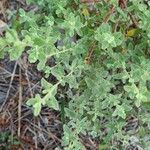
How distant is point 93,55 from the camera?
1540 millimetres

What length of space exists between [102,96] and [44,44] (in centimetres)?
34

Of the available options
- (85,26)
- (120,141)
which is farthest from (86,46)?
(120,141)

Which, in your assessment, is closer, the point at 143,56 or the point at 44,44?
the point at 44,44

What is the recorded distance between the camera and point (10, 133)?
2.12 metres

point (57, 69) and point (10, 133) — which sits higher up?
point (57, 69)

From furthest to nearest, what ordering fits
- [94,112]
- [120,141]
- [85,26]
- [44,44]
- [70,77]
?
[120,141]
[94,112]
[85,26]
[70,77]
[44,44]

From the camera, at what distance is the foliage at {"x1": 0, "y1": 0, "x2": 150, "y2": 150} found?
1335mm

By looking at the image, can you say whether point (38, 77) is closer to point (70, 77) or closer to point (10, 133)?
point (10, 133)

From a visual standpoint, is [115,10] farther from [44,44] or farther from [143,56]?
[44,44]

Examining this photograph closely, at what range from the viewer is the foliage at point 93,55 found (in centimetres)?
133

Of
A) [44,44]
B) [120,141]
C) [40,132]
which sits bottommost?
[120,141]

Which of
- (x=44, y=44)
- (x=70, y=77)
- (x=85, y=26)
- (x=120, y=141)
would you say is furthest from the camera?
(x=120, y=141)

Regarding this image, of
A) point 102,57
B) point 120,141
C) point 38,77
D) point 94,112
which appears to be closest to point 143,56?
point 102,57

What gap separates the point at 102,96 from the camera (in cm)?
152
